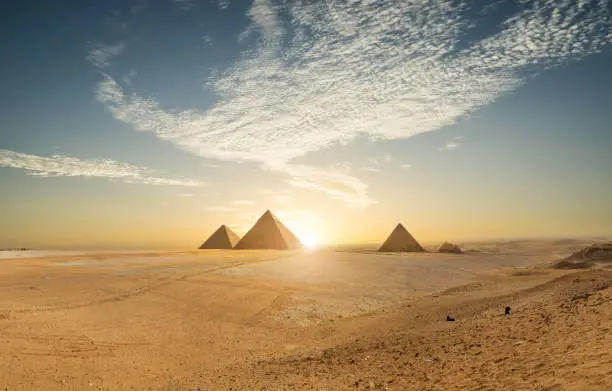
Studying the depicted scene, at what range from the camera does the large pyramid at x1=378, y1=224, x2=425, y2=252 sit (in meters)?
62.7

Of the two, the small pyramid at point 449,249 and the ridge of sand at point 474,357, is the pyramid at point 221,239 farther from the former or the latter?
the ridge of sand at point 474,357

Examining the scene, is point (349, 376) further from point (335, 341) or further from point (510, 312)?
point (510, 312)

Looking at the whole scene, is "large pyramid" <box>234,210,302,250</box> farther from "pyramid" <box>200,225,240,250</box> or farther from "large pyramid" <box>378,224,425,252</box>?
"large pyramid" <box>378,224,425,252</box>

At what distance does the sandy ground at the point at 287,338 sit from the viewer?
6484 millimetres

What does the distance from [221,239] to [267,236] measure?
41.3 ft

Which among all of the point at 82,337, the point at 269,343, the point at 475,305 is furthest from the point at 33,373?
the point at 475,305

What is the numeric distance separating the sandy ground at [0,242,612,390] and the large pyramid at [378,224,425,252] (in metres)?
45.8

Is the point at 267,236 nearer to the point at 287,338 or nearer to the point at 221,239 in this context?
the point at 221,239

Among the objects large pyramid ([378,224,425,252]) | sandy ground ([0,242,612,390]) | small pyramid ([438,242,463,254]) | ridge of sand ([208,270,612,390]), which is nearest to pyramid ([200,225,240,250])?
large pyramid ([378,224,425,252])

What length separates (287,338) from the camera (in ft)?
36.9

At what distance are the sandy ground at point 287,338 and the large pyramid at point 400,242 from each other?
150ft

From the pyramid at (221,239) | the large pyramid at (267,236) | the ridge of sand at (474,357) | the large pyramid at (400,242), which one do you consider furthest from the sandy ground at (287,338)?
the pyramid at (221,239)

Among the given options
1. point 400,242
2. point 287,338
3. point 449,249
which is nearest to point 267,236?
point 400,242

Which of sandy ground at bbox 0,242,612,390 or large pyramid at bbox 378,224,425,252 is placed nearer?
sandy ground at bbox 0,242,612,390
